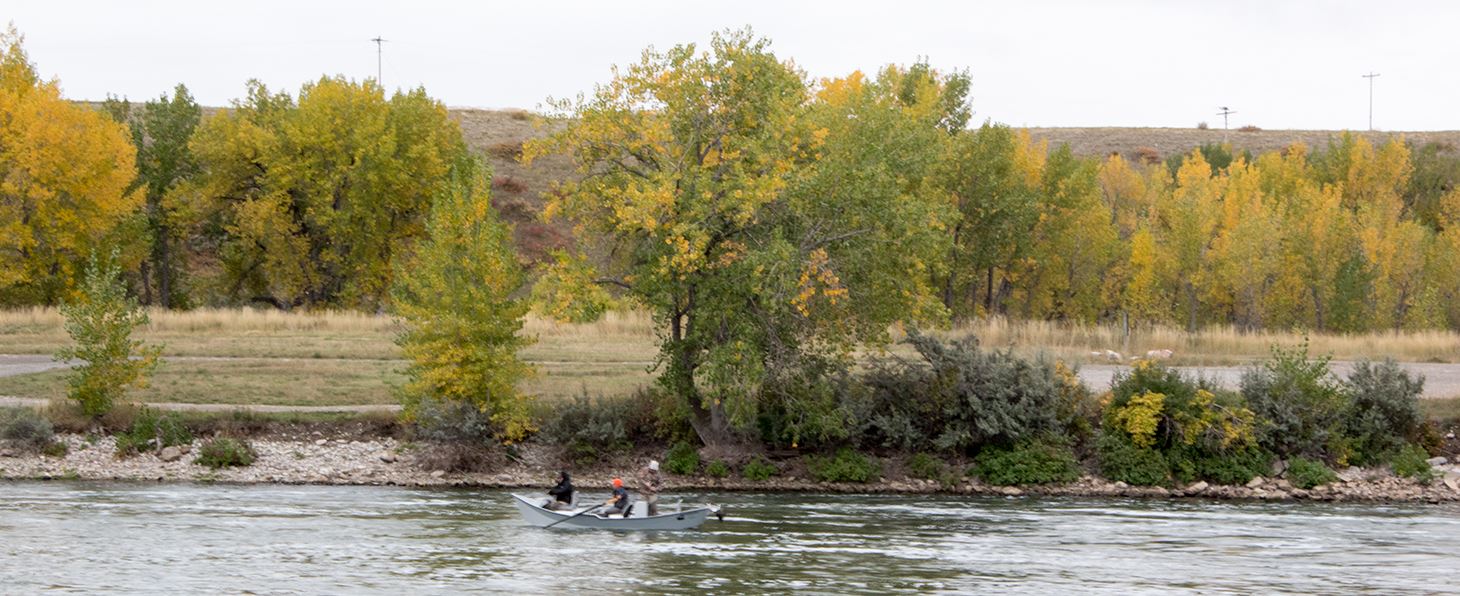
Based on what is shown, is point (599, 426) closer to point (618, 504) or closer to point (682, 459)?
point (682, 459)

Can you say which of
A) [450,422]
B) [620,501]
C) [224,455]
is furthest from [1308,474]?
[224,455]

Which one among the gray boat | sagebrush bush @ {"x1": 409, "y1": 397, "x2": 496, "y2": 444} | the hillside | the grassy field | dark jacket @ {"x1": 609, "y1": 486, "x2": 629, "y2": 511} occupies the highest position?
the hillside

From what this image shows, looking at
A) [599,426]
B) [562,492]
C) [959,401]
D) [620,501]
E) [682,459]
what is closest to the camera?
[620,501]

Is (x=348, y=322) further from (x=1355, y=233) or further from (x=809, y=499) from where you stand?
(x=1355, y=233)

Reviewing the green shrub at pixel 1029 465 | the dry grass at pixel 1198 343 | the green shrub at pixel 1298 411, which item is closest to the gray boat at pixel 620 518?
the green shrub at pixel 1029 465

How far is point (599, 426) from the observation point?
→ 3794 centimetres

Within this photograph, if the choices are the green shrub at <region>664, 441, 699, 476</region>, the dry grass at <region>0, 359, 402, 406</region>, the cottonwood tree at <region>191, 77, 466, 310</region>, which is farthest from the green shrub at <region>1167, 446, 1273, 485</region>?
the cottonwood tree at <region>191, 77, 466, 310</region>

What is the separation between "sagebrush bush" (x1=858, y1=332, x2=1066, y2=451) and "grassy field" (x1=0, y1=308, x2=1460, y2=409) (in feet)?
5.81

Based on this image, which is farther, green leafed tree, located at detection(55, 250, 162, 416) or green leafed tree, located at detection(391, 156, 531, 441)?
green leafed tree, located at detection(55, 250, 162, 416)

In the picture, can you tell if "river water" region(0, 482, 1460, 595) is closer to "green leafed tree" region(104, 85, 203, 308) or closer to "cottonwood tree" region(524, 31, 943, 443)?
"cottonwood tree" region(524, 31, 943, 443)

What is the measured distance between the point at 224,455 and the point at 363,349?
14.4 m

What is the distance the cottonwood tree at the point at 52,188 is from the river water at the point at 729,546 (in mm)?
32174

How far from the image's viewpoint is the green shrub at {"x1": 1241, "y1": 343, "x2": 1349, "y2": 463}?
37.3m

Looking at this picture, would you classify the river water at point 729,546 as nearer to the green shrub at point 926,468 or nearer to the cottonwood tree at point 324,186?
the green shrub at point 926,468
